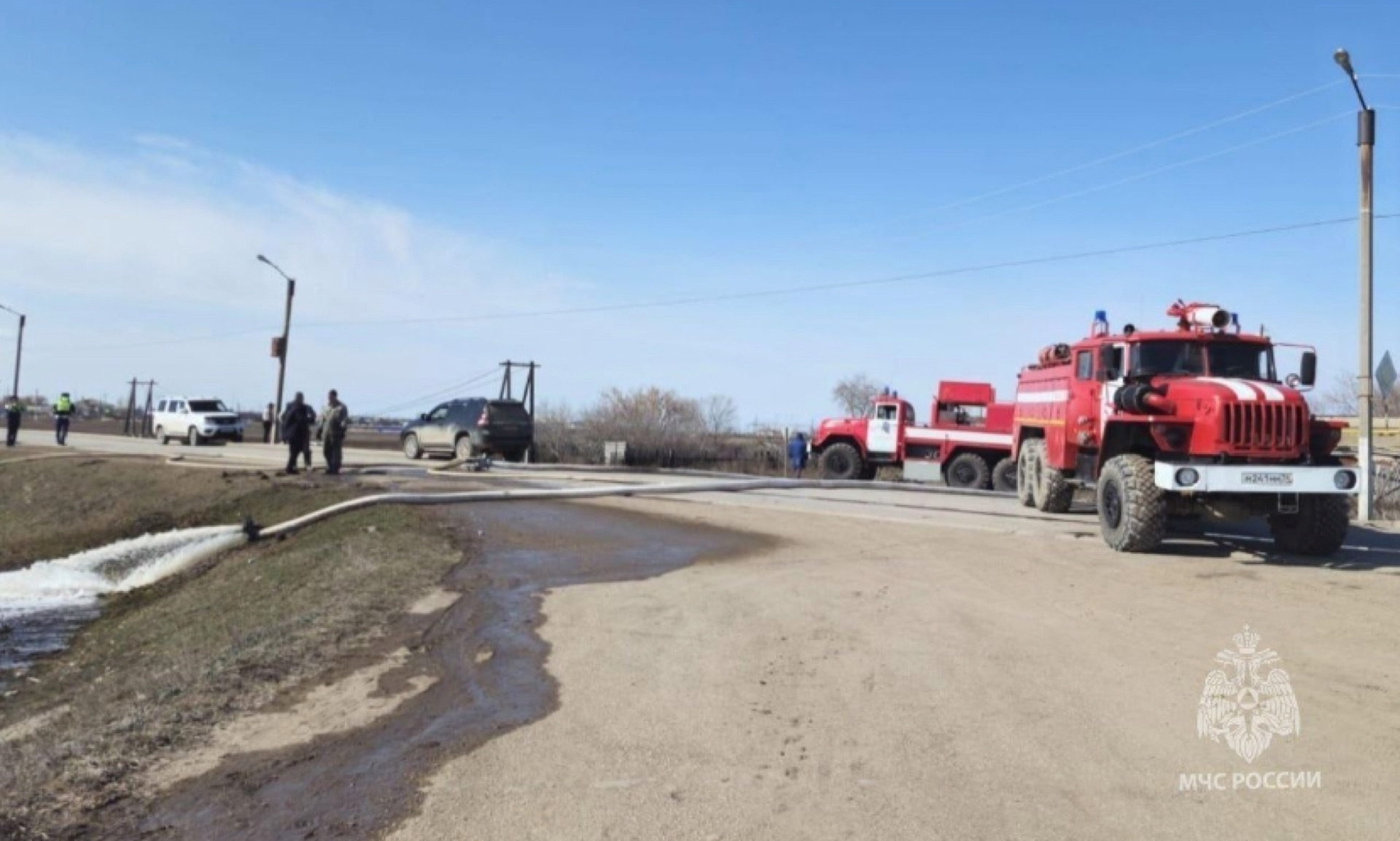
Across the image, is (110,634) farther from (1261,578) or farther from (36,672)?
(1261,578)

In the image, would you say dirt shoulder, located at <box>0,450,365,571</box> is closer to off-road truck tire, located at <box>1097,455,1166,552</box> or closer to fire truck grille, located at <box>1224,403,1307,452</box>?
off-road truck tire, located at <box>1097,455,1166,552</box>

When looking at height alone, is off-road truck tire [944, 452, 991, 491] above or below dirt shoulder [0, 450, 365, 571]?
above

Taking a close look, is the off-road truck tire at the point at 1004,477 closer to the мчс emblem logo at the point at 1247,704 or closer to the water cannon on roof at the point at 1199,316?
the water cannon on roof at the point at 1199,316

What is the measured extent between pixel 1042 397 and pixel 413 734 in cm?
1336

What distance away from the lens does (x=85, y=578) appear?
52.0ft

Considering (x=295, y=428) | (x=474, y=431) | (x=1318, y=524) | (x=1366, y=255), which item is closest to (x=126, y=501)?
(x=295, y=428)

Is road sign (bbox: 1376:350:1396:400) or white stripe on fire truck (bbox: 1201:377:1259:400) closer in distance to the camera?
Result: white stripe on fire truck (bbox: 1201:377:1259:400)

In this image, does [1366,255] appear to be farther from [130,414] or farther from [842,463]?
[130,414]

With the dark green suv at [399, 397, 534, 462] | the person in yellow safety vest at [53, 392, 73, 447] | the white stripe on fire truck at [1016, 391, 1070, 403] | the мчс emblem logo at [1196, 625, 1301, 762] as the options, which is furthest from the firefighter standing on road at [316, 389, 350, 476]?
the person in yellow safety vest at [53, 392, 73, 447]

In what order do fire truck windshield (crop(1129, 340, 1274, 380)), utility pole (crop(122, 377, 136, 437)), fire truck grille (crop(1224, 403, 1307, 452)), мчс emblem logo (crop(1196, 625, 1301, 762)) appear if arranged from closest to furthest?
мчс emblem logo (crop(1196, 625, 1301, 762))
fire truck grille (crop(1224, 403, 1307, 452))
fire truck windshield (crop(1129, 340, 1274, 380))
utility pole (crop(122, 377, 136, 437))

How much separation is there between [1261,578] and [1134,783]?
6.53 m

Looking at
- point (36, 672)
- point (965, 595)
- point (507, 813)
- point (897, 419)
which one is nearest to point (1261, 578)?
point (965, 595)

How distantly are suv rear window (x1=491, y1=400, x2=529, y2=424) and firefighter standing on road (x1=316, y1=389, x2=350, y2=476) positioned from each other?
7.78m

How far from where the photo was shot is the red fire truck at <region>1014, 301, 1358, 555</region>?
36.3 feet
